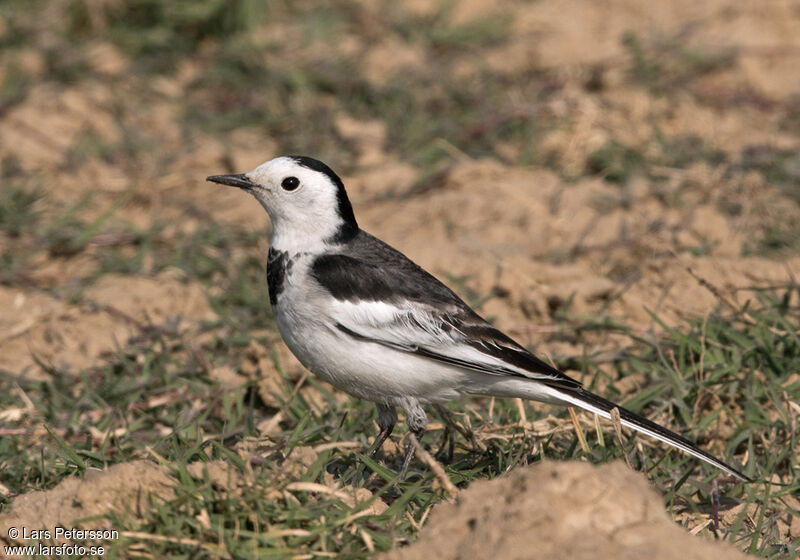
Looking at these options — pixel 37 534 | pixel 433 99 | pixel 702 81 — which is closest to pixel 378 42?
pixel 433 99

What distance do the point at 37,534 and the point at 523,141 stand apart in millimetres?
5737

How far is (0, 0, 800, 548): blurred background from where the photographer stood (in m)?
6.05

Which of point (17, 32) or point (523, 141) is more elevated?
point (17, 32)

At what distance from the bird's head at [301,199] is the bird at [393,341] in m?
0.04

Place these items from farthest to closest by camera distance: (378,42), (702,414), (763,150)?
(378,42) < (763,150) < (702,414)

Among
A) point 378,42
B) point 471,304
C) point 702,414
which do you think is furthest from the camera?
point 378,42

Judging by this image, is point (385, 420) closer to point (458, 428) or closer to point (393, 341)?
point (458, 428)

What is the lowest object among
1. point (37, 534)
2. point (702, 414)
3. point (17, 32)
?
point (702, 414)

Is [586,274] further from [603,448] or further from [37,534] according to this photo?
[37,534]

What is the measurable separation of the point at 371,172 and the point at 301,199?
3.36 meters

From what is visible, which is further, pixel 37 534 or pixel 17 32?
pixel 17 32

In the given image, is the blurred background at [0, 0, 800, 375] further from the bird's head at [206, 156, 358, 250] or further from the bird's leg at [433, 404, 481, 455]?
the bird's head at [206, 156, 358, 250]

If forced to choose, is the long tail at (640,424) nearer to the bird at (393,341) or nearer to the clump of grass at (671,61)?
the bird at (393,341)

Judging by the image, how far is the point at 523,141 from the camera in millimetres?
8594
